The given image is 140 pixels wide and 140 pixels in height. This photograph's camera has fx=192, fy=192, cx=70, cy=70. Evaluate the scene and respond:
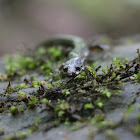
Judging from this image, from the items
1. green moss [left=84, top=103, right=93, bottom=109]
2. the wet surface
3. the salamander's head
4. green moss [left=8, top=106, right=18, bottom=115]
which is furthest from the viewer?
the salamander's head

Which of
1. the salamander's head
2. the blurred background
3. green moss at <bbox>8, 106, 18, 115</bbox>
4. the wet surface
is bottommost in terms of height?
the wet surface

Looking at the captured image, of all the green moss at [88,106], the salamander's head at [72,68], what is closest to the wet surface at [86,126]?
the green moss at [88,106]

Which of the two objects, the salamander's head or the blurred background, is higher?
the blurred background

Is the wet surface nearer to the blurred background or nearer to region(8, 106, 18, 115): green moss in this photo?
region(8, 106, 18, 115): green moss

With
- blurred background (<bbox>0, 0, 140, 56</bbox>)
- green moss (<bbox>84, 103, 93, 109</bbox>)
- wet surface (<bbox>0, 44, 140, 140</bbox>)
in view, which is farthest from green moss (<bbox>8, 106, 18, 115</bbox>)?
blurred background (<bbox>0, 0, 140, 56</bbox>)

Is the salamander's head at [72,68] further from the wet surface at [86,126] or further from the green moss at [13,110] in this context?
the green moss at [13,110]

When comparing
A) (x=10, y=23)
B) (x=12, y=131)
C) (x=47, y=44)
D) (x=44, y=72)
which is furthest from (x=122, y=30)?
(x=12, y=131)

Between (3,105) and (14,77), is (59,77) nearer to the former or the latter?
(3,105)

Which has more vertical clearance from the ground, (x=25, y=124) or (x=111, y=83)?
(x=111, y=83)

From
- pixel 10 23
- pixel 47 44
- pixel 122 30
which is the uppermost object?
pixel 10 23
